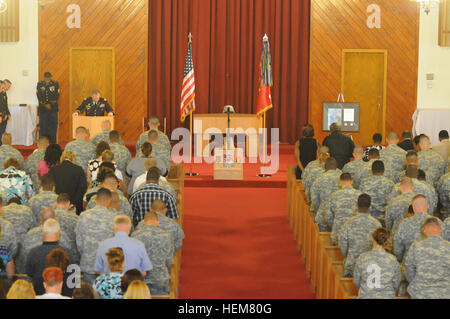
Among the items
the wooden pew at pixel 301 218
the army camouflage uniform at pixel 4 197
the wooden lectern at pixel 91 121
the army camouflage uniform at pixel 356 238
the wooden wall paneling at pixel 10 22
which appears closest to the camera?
the army camouflage uniform at pixel 356 238

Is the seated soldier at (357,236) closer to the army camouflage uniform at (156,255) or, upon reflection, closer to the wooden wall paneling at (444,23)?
the army camouflage uniform at (156,255)

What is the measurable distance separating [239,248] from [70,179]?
2.49 m

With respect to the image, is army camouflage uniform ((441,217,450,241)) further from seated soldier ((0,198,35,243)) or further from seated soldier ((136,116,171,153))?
seated soldier ((136,116,171,153))

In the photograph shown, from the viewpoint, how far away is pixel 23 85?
727 inches

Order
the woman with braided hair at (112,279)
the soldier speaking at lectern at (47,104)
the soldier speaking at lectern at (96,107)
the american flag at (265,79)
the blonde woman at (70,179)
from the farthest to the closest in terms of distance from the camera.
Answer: the soldier speaking at lectern at (47,104)
the soldier speaking at lectern at (96,107)
the american flag at (265,79)
the blonde woman at (70,179)
the woman with braided hair at (112,279)

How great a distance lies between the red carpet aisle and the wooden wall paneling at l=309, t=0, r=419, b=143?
206 inches

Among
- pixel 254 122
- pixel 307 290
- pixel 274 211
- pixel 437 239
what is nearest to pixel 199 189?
pixel 274 211

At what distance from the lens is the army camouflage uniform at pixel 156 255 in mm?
7582

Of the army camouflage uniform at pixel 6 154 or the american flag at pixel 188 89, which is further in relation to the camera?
the american flag at pixel 188 89

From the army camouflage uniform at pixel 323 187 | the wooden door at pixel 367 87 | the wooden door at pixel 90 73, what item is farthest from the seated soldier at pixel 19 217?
the wooden door at pixel 367 87

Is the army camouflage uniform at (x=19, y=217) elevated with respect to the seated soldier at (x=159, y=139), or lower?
lower

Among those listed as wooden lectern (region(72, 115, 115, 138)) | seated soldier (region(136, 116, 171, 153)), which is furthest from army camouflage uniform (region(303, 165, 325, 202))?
wooden lectern (region(72, 115, 115, 138))

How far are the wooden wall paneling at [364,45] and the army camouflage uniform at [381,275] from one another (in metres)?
11.9
